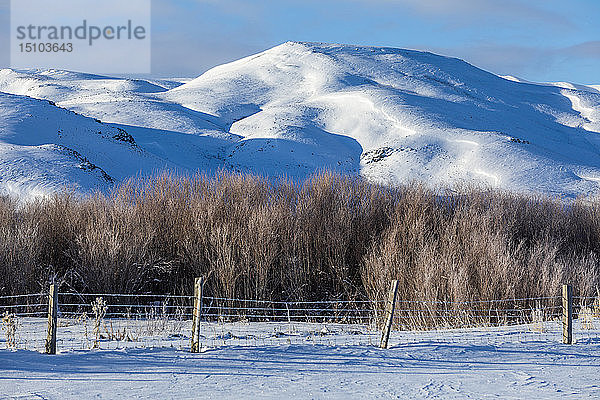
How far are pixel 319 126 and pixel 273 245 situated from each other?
45.3m

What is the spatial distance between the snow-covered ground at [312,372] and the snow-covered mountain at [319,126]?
Result: 20590 mm

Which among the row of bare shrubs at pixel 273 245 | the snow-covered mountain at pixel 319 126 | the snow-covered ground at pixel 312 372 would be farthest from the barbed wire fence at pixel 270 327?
the snow-covered mountain at pixel 319 126

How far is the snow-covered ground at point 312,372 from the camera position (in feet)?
29.8

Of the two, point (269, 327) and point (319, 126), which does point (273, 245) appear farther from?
point (319, 126)

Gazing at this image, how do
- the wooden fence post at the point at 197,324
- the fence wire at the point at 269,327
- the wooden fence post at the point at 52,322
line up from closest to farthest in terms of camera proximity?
1. the wooden fence post at the point at 52,322
2. the wooden fence post at the point at 197,324
3. the fence wire at the point at 269,327

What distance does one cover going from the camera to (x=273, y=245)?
2273 cm

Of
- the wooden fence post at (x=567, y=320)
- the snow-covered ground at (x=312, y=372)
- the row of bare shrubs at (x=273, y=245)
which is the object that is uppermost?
the row of bare shrubs at (x=273, y=245)

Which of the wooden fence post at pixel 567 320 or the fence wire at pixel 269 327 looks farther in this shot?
the fence wire at pixel 269 327

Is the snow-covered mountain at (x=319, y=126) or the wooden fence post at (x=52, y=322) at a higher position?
the snow-covered mountain at (x=319, y=126)

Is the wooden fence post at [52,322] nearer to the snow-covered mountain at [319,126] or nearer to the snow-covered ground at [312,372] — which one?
the snow-covered ground at [312,372]

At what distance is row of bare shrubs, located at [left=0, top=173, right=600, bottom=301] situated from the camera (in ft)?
68.0

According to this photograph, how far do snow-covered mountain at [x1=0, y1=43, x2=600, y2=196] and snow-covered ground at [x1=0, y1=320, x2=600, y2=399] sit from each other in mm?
20590

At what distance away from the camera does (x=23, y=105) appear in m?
49.8

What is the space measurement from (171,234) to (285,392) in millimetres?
14891
